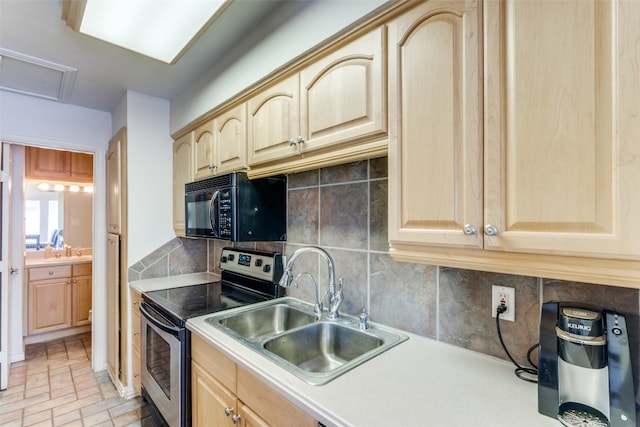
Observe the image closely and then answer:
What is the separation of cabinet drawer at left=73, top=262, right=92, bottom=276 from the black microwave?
257 centimetres

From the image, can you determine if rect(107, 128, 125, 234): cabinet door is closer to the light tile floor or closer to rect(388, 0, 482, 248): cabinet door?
the light tile floor

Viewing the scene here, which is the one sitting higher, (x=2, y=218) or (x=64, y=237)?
(x=2, y=218)

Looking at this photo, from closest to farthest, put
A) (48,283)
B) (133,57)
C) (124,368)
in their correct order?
1. (133,57)
2. (124,368)
3. (48,283)

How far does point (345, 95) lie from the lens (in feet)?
3.89

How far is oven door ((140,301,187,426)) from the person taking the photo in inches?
59.2

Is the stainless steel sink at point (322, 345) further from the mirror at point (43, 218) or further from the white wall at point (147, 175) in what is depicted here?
the mirror at point (43, 218)

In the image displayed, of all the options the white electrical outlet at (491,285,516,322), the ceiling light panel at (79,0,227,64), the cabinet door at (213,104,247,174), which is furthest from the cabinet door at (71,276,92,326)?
the white electrical outlet at (491,285,516,322)

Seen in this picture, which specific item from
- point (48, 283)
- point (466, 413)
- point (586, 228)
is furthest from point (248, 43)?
point (48, 283)

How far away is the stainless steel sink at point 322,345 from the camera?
1338mm

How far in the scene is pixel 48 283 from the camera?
3.44m

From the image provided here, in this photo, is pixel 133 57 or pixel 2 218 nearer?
pixel 133 57

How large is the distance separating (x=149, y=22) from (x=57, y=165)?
3.11 metres

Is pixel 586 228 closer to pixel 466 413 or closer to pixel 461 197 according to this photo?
pixel 461 197

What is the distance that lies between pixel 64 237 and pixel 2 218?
1.78m
